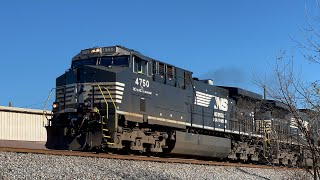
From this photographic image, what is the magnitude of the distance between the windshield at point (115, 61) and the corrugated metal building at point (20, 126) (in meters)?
13.4

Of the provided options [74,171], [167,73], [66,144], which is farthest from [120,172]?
[167,73]

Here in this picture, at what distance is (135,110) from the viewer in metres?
14.3

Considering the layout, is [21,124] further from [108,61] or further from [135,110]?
[135,110]

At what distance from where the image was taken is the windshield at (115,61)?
14.5 meters

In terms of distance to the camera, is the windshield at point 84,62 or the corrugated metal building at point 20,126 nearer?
the windshield at point 84,62

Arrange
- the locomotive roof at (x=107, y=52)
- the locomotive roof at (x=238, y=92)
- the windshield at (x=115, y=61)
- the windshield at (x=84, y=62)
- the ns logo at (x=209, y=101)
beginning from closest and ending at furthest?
the windshield at (x=115, y=61), the locomotive roof at (x=107, y=52), the windshield at (x=84, y=62), the ns logo at (x=209, y=101), the locomotive roof at (x=238, y=92)

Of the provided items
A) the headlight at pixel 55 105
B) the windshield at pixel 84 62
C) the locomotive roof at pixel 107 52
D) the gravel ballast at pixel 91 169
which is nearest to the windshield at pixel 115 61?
the locomotive roof at pixel 107 52

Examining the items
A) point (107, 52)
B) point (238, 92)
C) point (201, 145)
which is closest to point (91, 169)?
point (107, 52)

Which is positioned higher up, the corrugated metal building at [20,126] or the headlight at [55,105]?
the headlight at [55,105]

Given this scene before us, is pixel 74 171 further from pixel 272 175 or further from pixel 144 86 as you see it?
pixel 272 175

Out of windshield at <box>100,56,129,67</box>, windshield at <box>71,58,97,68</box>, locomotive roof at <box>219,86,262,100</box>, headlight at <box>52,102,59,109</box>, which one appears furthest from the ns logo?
headlight at <box>52,102,59,109</box>

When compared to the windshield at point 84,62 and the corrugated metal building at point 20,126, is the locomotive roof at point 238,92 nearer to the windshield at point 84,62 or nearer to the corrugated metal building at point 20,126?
the windshield at point 84,62

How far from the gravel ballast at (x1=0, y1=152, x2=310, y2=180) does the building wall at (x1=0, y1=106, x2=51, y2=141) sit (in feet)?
53.0

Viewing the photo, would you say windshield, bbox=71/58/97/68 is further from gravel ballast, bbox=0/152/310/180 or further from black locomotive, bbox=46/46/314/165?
gravel ballast, bbox=0/152/310/180
